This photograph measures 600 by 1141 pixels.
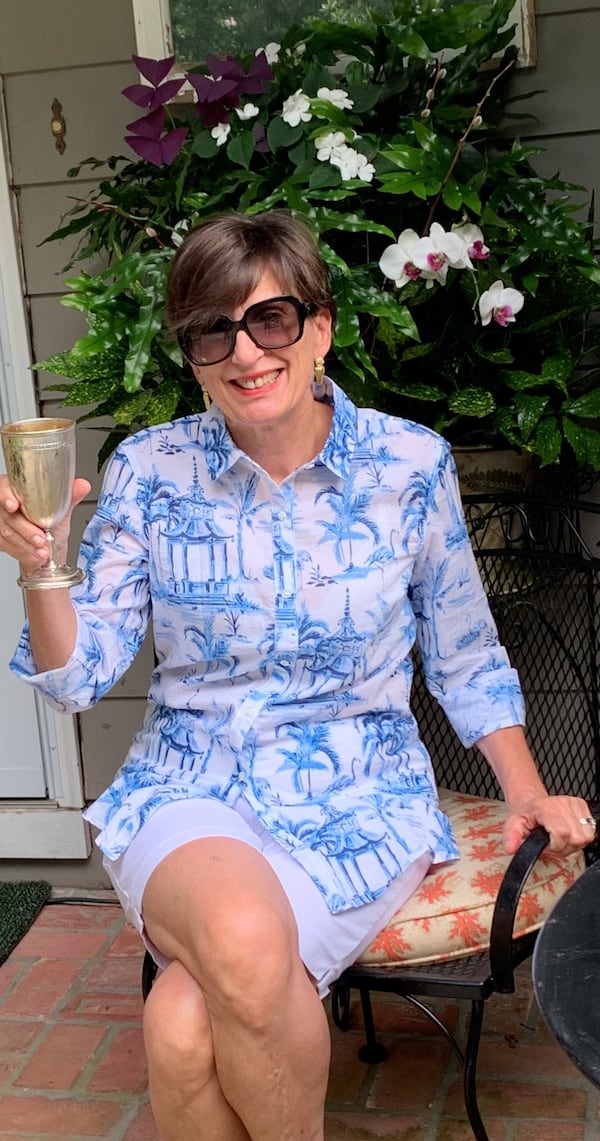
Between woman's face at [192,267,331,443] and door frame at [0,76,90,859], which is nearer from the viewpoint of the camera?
woman's face at [192,267,331,443]

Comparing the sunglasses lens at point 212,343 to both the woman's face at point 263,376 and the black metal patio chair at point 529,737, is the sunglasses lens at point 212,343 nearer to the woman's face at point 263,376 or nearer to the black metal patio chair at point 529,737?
the woman's face at point 263,376

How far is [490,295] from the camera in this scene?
2350 millimetres

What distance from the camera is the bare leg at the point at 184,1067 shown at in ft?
5.48

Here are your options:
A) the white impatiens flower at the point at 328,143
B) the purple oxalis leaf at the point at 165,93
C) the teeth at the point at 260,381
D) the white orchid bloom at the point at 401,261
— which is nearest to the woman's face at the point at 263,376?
the teeth at the point at 260,381

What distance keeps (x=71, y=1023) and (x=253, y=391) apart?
1446 millimetres

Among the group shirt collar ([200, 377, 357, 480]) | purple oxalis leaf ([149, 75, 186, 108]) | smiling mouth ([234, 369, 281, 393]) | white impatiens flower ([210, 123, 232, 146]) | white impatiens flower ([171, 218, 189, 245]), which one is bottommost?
shirt collar ([200, 377, 357, 480])

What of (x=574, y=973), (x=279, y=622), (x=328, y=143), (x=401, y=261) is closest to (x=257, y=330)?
(x=279, y=622)

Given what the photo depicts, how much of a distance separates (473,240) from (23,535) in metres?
1.13

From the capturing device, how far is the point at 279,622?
1975 mm

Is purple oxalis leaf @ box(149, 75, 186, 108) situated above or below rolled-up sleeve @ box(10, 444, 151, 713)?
above

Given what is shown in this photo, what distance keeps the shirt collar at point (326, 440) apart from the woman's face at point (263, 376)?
0.16ft

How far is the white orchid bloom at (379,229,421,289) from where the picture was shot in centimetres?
233

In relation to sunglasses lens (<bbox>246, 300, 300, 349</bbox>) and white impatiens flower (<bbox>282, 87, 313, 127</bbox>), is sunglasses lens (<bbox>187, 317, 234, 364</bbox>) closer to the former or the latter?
sunglasses lens (<bbox>246, 300, 300, 349</bbox>)

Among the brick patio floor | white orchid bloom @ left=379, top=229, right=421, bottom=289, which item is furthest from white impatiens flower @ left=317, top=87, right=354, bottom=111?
the brick patio floor
